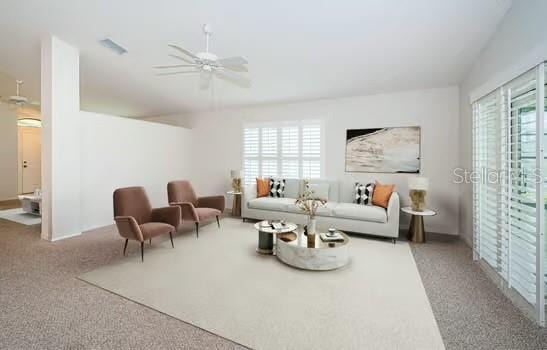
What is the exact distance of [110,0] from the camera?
3.22m

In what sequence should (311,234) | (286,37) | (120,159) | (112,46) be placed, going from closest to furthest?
1. (311,234)
2. (286,37)
3. (112,46)
4. (120,159)

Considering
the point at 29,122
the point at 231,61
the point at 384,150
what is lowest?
the point at 384,150

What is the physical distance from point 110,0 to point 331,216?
4.52 m

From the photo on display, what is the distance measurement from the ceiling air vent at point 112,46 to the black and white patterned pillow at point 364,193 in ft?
16.1

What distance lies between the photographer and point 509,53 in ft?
8.77

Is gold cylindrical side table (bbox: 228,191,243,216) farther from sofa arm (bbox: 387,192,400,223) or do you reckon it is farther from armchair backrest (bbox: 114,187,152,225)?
sofa arm (bbox: 387,192,400,223)

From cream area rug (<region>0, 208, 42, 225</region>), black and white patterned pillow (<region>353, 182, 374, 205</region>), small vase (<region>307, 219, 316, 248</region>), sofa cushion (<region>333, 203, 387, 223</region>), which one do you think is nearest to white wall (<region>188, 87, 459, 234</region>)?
black and white patterned pillow (<region>353, 182, 374, 205</region>)

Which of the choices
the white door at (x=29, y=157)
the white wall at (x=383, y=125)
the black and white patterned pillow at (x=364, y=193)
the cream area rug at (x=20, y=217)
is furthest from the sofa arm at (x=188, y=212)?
the white door at (x=29, y=157)

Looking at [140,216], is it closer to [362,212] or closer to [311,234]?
[311,234]

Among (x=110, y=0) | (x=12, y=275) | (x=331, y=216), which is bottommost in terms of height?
(x=12, y=275)

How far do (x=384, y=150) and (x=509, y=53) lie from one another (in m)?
2.61

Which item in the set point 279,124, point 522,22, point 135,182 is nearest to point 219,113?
point 279,124

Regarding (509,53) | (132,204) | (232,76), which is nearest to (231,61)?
(232,76)

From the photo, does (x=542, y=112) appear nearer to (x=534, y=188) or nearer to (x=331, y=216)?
(x=534, y=188)
